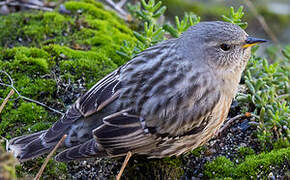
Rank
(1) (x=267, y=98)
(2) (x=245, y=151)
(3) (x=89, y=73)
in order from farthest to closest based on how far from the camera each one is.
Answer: (3) (x=89, y=73)
(1) (x=267, y=98)
(2) (x=245, y=151)

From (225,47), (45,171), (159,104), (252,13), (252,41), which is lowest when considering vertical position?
(45,171)

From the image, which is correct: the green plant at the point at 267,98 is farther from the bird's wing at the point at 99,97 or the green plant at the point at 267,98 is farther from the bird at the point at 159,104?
the bird's wing at the point at 99,97

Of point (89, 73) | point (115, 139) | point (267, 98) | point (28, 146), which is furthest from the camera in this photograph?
point (89, 73)

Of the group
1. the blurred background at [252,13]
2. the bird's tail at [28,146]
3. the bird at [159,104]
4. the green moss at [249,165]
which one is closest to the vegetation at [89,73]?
the green moss at [249,165]

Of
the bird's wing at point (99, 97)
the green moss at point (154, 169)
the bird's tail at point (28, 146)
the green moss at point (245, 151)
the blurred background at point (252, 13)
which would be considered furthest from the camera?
the blurred background at point (252, 13)

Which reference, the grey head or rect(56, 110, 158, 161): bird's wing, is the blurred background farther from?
rect(56, 110, 158, 161): bird's wing

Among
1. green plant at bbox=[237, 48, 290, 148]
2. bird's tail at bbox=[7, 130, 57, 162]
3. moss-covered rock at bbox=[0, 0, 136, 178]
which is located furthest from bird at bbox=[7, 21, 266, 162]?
green plant at bbox=[237, 48, 290, 148]

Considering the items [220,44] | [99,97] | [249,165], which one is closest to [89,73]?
[99,97]

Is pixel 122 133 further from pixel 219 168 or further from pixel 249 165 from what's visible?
pixel 249 165
